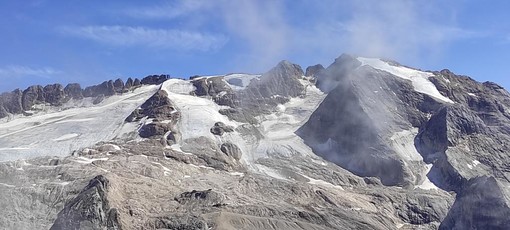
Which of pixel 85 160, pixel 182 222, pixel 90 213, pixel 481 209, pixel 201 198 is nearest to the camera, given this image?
pixel 90 213

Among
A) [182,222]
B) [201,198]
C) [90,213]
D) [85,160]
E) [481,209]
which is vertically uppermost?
[85,160]

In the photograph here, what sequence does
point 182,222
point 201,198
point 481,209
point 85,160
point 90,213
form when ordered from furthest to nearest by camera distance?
point 85,160 → point 481,209 → point 201,198 → point 182,222 → point 90,213

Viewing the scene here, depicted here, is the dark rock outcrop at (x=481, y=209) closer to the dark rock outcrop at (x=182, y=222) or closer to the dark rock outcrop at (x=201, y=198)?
the dark rock outcrop at (x=201, y=198)

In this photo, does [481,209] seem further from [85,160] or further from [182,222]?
[85,160]

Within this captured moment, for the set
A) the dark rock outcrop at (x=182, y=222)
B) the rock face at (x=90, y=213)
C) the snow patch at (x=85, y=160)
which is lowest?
the dark rock outcrop at (x=182, y=222)

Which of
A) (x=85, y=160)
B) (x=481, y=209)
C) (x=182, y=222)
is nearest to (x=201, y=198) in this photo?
(x=182, y=222)

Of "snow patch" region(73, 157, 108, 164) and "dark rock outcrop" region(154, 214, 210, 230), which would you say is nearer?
"dark rock outcrop" region(154, 214, 210, 230)

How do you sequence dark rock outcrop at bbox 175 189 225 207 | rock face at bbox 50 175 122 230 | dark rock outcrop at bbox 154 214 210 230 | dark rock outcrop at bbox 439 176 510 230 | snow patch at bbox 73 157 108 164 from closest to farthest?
rock face at bbox 50 175 122 230 → dark rock outcrop at bbox 154 214 210 230 → dark rock outcrop at bbox 175 189 225 207 → dark rock outcrop at bbox 439 176 510 230 → snow patch at bbox 73 157 108 164

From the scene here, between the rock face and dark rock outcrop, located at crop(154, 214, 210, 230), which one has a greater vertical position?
the rock face

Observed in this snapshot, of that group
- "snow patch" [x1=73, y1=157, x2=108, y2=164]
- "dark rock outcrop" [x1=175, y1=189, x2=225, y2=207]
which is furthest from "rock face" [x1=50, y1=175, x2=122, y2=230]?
"snow patch" [x1=73, y1=157, x2=108, y2=164]

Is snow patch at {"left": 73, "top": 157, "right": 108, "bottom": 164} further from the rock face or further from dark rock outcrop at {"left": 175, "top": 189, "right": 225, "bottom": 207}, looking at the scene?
the rock face

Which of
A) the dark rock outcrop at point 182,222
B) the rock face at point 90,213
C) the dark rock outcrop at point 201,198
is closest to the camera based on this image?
the rock face at point 90,213

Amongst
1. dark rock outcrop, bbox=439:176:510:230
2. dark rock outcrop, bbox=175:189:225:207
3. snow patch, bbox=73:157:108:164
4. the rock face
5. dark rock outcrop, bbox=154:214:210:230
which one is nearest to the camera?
the rock face

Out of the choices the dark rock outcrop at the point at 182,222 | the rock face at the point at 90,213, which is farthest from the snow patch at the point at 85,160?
the dark rock outcrop at the point at 182,222
